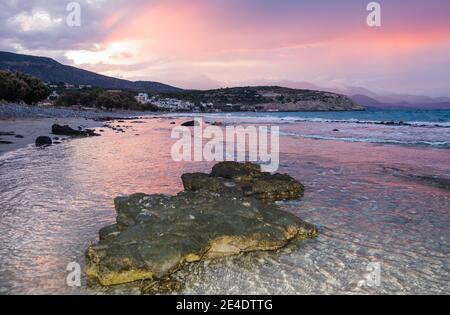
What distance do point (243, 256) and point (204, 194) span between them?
2416mm

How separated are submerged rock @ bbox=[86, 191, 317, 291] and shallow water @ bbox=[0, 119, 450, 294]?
276mm

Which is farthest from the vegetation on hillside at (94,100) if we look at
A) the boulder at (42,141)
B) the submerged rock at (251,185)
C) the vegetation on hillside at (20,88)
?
the submerged rock at (251,185)

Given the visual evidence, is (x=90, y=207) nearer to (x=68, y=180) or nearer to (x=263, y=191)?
(x=68, y=180)

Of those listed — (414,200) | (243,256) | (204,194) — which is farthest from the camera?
(414,200)

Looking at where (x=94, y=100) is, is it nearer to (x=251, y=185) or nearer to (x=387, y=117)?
(x=387, y=117)

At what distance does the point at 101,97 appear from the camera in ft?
401

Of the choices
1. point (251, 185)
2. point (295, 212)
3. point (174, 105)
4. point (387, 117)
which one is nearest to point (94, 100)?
point (174, 105)

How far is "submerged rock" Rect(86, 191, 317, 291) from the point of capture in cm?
604

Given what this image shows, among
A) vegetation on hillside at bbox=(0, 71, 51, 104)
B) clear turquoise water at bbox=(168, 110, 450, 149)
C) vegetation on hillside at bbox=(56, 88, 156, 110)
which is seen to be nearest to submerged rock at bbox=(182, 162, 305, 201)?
clear turquoise water at bbox=(168, 110, 450, 149)

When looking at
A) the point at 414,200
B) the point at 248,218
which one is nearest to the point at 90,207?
the point at 248,218

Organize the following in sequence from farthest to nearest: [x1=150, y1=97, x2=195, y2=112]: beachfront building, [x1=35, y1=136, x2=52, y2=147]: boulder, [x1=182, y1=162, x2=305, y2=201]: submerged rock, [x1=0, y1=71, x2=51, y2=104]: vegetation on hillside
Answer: [x1=150, y1=97, x2=195, y2=112]: beachfront building
[x1=0, y1=71, x2=51, y2=104]: vegetation on hillside
[x1=35, y1=136, x2=52, y2=147]: boulder
[x1=182, y1=162, x2=305, y2=201]: submerged rock

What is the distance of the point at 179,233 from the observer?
7055 millimetres

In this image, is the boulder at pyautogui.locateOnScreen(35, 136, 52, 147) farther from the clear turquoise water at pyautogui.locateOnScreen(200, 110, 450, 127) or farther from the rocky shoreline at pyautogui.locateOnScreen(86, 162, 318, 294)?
the clear turquoise water at pyautogui.locateOnScreen(200, 110, 450, 127)

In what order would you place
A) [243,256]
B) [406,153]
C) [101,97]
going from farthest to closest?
[101,97] → [406,153] → [243,256]
